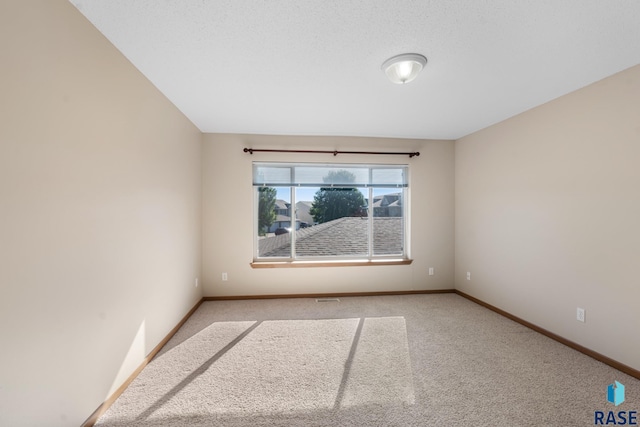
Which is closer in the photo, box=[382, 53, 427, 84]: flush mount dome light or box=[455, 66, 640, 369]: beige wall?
box=[382, 53, 427, 84]: flush mount dome light

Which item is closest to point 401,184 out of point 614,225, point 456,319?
point 456,319

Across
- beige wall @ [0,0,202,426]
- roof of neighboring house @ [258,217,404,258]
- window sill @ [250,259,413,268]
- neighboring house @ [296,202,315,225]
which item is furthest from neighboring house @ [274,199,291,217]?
beige wall @ [0,0,202,426]

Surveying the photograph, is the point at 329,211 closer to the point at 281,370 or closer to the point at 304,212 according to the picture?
the point at 304,212

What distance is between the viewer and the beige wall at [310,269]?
3.54m

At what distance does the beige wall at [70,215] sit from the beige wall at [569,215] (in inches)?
153

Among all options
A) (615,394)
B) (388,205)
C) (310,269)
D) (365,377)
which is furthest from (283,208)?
(615,394)

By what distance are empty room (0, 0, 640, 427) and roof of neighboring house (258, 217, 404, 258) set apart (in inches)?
9.3

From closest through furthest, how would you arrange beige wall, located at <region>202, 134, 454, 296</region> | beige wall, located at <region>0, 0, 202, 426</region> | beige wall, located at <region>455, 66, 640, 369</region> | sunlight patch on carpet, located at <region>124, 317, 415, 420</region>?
beige wall, located at <region>0, 0, 202, 426</region> < sunlight patch on carpet, located at <region>124, 317, 415, 420</region> < beige wall, located at <region>455, 66, 640, 369</region> < beige wall, located at <region>202, 134, 454, 296</region>

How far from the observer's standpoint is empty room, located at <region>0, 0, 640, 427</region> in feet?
4.17

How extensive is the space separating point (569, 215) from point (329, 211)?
2.71 m

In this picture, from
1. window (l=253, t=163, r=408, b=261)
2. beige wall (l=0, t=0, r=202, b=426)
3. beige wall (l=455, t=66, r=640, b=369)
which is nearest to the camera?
beige wall (l=0, t=0, r=202, b=426)

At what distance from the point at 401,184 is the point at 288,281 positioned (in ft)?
7.61

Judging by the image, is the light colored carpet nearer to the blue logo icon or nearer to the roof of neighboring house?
the blue logo icon

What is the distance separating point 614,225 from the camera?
203 cm
